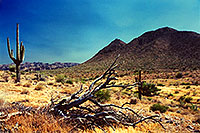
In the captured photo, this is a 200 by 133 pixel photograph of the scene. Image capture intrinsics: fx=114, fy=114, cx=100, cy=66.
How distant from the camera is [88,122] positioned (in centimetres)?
316

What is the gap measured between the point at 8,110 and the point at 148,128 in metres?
4.20

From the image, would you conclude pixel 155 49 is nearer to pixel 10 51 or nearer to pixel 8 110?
pixel 10 51

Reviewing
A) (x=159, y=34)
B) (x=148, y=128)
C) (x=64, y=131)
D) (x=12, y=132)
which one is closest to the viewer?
(x=12, y=132)

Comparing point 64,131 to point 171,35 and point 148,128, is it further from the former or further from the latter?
point 171,35

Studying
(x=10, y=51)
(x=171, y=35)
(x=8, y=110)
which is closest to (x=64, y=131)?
(x=8, y=110)

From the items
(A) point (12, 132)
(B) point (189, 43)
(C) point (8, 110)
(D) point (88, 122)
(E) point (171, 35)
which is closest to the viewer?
(A) point (12, 132)

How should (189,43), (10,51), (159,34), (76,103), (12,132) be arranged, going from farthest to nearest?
(159,34), (189,43), (10,51), (76,103), (12,132)

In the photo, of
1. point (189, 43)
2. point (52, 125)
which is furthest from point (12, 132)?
point (189, 43)

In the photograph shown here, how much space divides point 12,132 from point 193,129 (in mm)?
5352

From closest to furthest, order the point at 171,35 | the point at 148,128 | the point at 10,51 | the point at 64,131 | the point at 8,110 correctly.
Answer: the point at 64,131 < the point at 8,110 < the point at 148,128 < the point at 10,51 < the point at 171,35

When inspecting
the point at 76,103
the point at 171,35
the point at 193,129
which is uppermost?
the point at 171,35

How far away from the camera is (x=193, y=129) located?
157 inches

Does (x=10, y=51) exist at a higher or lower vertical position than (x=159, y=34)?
lower

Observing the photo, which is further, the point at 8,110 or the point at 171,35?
the point at 171,35
